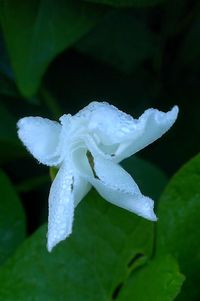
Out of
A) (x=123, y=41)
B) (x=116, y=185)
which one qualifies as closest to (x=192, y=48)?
(x=123, y=41)

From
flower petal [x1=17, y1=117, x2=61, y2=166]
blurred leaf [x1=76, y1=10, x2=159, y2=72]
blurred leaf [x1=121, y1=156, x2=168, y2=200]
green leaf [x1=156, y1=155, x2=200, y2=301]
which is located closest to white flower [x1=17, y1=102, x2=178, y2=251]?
flower petal [x1=17, y1=117, x2=61, y2=166]

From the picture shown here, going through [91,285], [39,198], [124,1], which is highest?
[124,1]

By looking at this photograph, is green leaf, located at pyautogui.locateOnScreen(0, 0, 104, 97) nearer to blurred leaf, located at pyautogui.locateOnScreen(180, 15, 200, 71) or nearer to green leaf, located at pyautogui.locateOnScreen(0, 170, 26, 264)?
green leaf, located at pyautogui.locateOnScreen(0, 170, 26, 264)

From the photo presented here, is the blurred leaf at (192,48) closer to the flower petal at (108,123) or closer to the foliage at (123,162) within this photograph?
the foliage at (123,162)

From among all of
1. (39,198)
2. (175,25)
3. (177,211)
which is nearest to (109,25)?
(175,25)

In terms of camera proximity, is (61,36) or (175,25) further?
(175,25)

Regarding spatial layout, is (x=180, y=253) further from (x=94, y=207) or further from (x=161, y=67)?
(x=161, y=67)

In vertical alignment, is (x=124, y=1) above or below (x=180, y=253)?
above

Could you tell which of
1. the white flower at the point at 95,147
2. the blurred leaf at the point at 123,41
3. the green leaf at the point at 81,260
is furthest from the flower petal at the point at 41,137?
the blurred leaf at the point at 123,41
